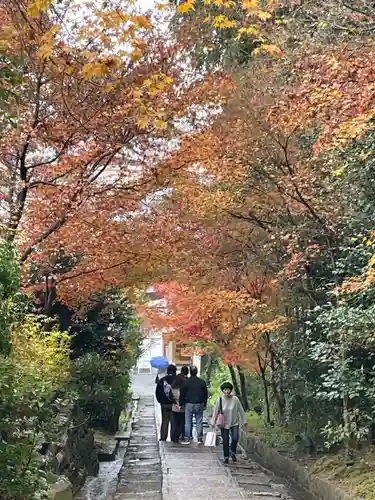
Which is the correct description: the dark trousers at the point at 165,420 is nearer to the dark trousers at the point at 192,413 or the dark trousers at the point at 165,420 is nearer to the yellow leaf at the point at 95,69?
the dark trousers at the point at 192,413

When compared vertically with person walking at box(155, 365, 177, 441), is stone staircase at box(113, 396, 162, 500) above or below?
below

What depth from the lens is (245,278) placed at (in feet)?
46.8

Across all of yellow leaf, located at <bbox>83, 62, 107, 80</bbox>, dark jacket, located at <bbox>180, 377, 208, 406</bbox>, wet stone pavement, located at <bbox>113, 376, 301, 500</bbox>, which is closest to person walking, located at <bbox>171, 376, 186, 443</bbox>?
wet stone pavement, located at <bbox>113, 376, 301, 500</bbox>

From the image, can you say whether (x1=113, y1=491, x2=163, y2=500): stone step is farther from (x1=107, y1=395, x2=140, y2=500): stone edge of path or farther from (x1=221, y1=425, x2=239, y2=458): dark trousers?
(x1=221, y1=425, x2=239, y2=458): dark trousers

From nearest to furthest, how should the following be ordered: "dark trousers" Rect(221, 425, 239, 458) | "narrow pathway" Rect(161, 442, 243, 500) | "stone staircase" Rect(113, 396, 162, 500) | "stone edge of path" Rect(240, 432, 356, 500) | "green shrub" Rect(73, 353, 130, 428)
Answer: "narrow pathway" Rect(161, 442, 243, 500) < "stone edge of path" Rect(240, 432, 356, 500) < "stone staircase" Rect(113, 396, 162, 500) < "dark trousers" Rect(221, 425, 239, 458) < "green shrub" Rect(73, 353, 130, 428)

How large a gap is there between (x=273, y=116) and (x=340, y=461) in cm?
593

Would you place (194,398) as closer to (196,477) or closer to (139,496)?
(196,477)

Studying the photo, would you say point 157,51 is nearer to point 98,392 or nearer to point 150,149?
point 150,149

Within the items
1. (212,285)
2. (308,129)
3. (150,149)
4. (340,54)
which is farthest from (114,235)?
(340,54)

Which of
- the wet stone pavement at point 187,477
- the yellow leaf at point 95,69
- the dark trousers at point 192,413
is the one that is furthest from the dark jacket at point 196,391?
the yellow leaf at point 95,69

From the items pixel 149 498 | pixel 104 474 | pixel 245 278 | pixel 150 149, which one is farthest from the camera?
pixel 245 278

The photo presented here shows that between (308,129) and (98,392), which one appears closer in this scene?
(308,129)

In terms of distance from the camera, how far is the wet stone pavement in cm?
909

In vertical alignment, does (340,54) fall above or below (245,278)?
above
